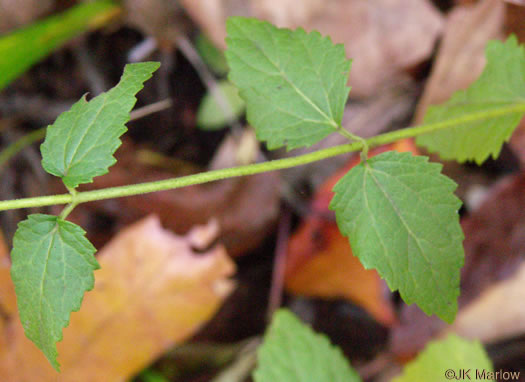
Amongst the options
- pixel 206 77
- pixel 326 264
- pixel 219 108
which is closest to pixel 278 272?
pixel 326 264

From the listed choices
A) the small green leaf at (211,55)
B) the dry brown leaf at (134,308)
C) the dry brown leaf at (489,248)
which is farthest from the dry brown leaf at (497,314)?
the small green leaf at (211,55)

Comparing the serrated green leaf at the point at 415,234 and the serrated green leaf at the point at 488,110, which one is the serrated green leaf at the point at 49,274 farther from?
the serrated green leaf at the point at 488,110

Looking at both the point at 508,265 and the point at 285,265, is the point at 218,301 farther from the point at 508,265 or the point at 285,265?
the point at 508,265

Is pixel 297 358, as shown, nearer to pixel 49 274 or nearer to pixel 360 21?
pixel 49 274

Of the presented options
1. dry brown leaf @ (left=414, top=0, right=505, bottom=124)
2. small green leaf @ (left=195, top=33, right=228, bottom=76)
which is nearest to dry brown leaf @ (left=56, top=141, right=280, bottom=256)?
small green leaf @ (left=195, top=33, right=228, bottom=76)

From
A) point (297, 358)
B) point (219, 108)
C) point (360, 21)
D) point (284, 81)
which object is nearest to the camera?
point (284, 81)
